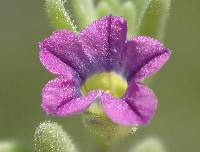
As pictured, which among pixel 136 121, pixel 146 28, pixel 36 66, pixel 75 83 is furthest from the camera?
pixel 36 66

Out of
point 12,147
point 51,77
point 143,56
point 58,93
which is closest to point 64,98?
point 58,93

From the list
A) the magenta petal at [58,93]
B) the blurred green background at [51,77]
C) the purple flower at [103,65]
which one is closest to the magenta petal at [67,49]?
the purple flower at [103,65]

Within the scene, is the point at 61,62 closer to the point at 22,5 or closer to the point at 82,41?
the point at 82,41

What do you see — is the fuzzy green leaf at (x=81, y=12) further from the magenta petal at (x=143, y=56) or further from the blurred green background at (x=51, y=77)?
the blurred green background at (x=51, y=77)

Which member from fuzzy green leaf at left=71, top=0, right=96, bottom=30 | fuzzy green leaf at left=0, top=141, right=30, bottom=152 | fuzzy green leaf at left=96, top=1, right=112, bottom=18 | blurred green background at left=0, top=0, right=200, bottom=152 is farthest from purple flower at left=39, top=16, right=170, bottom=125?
blurred green background at left=0, top=0, right=200, bottom=152

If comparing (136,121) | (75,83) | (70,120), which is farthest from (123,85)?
(70,120)
